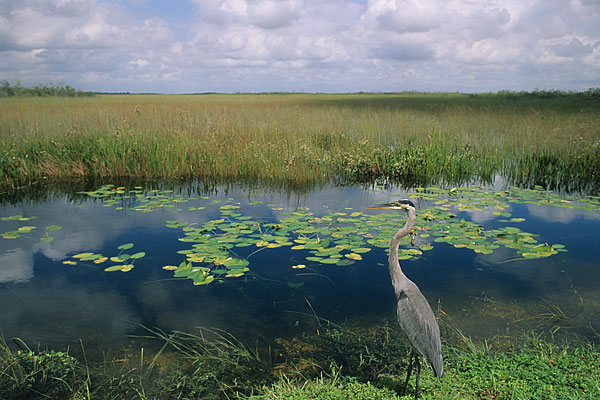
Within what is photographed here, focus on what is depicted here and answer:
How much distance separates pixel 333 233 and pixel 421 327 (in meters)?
2.83

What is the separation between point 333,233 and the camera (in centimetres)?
541

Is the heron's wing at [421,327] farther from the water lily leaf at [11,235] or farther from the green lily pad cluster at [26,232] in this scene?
the water lily leaf at [11,235]

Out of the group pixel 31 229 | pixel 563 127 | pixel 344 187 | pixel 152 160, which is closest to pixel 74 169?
pixel 152 160

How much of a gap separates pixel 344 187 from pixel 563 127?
25.0ft

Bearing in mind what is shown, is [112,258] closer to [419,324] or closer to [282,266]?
[282,266]

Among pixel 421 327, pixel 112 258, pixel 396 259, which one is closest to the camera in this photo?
pixel 421 327

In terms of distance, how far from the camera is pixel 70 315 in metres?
3.78

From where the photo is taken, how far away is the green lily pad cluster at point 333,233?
471 centimetres

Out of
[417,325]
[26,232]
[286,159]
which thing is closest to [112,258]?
[26,232]

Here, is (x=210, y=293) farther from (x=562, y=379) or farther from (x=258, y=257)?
(x=562, y=379)

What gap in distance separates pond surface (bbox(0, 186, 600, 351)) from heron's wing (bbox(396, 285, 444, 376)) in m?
0.83

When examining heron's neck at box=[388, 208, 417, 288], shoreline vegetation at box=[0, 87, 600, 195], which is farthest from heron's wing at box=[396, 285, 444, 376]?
shoreline vegetation at box=[0, 87, 600, 195]

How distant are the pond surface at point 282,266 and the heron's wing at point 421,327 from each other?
2.72 feet

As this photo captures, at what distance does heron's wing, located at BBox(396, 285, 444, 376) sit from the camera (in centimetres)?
258
